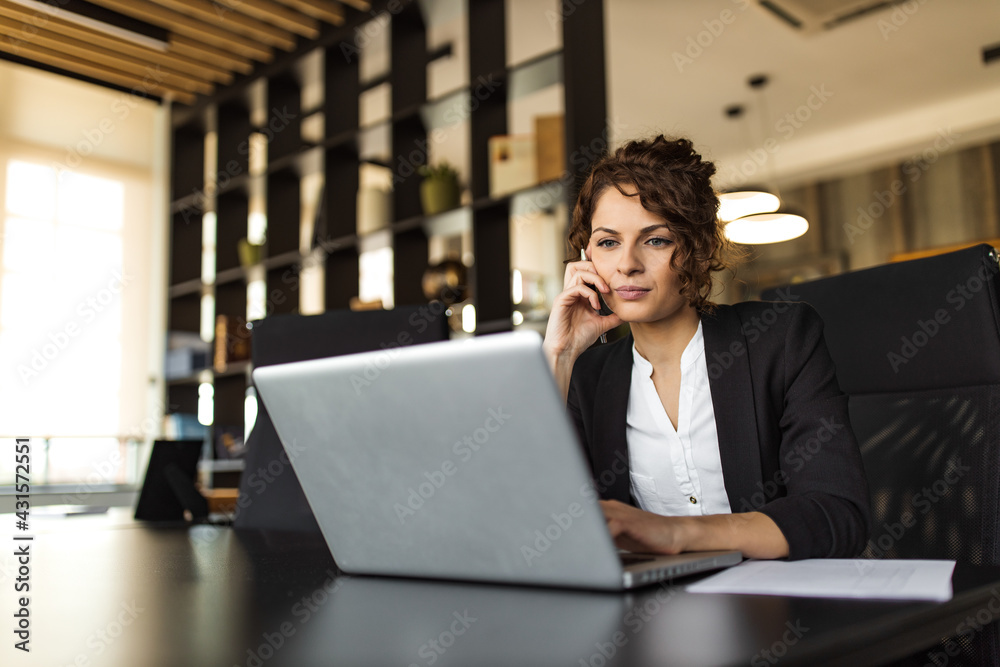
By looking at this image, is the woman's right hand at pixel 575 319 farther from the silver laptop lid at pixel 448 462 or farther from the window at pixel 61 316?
the window at pixel 61 316

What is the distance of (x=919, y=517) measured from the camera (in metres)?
1.22

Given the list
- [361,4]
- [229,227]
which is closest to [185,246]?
[229,227]

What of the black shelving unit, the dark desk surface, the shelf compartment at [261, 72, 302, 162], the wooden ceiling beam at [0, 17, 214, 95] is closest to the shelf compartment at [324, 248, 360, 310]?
the black shelving unit

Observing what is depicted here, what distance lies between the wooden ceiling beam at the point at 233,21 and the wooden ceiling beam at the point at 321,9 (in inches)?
8.1

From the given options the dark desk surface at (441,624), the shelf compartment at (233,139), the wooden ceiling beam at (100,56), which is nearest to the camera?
the dark desk surface at (441,624)

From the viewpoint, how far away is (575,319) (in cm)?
139

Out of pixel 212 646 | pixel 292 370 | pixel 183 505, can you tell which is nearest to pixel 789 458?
pixel 292 370

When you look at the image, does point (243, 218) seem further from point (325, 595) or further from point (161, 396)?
point (325, 595)

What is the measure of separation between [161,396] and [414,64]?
2.28 meters

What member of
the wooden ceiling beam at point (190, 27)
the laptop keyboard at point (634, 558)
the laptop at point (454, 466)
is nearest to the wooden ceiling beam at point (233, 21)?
the wooden ceiling beam at point (190, 27)

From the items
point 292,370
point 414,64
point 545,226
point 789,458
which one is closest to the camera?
point 292,370

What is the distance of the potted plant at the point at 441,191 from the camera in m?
3.38

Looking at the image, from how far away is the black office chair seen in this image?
117 cm

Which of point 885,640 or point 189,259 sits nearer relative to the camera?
point 885,640
